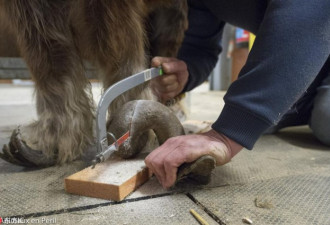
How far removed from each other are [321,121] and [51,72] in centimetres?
93

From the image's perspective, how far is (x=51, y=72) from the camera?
2.89 feet

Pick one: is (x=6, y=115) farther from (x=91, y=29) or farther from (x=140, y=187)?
(x=140, y=187)

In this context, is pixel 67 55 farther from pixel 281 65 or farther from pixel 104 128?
pixel 281 65

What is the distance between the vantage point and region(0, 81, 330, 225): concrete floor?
571mm

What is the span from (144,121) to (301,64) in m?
0.38

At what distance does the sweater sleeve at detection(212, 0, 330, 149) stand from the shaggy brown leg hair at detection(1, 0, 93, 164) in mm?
451

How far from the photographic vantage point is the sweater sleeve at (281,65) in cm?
65

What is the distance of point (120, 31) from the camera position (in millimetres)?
854

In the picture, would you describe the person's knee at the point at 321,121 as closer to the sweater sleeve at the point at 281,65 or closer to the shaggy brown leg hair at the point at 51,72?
the sweater sleeve at the point at 281,65

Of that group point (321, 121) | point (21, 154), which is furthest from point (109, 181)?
point (321, 121)

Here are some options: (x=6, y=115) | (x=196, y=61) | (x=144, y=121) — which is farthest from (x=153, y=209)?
(x=6, y=115)

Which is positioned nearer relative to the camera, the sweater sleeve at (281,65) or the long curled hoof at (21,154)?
the sweater sleeve at (281,65)

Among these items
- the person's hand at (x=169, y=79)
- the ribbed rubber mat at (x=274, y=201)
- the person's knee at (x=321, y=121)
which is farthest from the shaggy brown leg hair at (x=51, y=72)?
the person's knee at (x=321, y=121)

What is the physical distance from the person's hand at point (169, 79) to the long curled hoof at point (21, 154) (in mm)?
407
